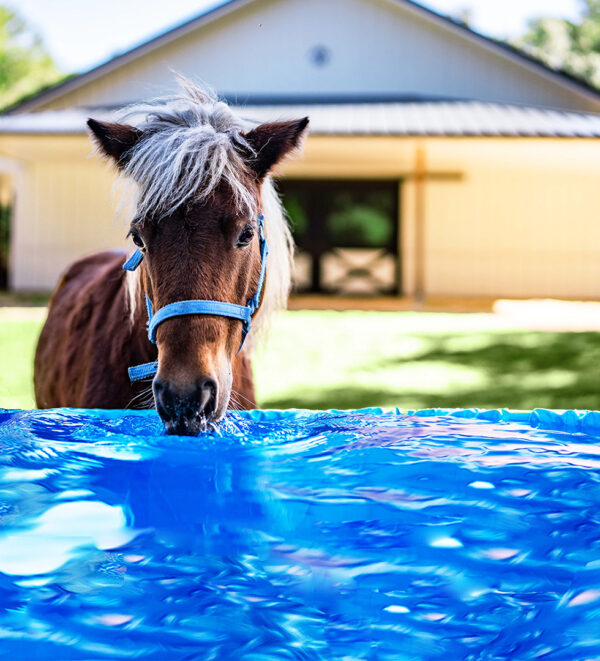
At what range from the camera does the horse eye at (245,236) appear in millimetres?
2520

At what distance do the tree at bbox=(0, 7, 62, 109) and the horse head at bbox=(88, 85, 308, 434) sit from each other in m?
51.3

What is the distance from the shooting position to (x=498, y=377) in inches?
318

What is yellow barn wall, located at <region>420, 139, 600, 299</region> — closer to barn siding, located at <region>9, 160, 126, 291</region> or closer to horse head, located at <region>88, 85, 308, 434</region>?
barn siding, located at <region>9, 160, 126, 291</region>

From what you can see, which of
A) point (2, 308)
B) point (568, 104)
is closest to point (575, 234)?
point (568, 104)

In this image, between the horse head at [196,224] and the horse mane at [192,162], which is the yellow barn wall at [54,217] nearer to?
the horse mane at [192,162]

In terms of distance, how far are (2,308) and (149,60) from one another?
289 inches

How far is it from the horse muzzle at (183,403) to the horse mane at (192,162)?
59 centimetres

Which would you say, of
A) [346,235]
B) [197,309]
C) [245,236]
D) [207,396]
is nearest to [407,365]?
[245,236]

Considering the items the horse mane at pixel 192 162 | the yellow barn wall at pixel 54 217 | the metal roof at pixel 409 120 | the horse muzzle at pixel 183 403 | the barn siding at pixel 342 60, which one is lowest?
the horse muzzle at pixel 183 403

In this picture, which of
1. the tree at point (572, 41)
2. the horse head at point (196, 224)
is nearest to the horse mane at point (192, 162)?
the horse head at point (196, 224)

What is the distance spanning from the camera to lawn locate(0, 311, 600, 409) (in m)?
7.07

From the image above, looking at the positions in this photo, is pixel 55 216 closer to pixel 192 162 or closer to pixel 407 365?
pixel 407 365

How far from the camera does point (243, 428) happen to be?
109 inches

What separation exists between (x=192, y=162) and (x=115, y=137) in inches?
16.0
